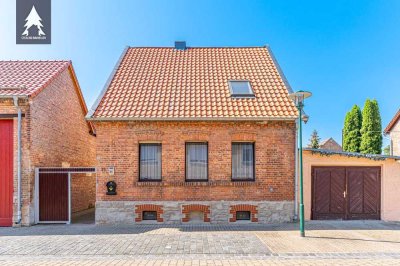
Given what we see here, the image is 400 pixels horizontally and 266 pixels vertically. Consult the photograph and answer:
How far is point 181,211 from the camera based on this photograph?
10852 millimetres

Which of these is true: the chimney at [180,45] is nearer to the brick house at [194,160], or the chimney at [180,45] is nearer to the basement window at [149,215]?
the brick house at [194,160]

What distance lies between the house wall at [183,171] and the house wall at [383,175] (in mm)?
916

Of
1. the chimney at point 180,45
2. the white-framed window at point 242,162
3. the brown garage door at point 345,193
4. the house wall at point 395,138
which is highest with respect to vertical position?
the chimney at point 180,45

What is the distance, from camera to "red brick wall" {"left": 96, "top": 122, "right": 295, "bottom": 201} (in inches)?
428

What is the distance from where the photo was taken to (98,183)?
Result: 1084 centimetres

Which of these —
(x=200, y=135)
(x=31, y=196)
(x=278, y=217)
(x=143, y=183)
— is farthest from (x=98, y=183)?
(x=278, y=217)

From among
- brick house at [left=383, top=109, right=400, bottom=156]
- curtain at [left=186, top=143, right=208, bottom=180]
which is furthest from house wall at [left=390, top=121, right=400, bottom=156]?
curtain at [left=186, top=143, right=208, bottom=180]

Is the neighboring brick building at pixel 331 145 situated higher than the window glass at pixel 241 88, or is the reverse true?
the window glass at pixel 241 88

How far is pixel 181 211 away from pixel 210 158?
2203 mm

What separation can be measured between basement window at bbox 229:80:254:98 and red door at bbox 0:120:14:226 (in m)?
8.49

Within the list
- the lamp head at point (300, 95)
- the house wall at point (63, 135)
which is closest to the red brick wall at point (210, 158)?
the lamp head at point (300, 95)

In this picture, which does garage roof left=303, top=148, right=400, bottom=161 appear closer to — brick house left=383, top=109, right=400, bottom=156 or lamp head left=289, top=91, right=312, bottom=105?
lamp head left=289, top=91, right=312, bottom=105

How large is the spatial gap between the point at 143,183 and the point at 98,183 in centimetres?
164

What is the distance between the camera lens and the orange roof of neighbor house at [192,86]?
10898 millimetres
